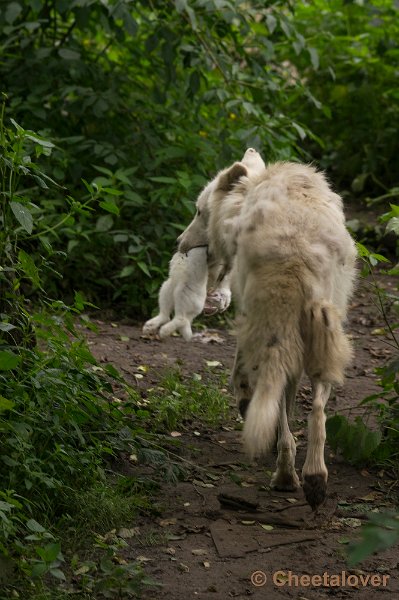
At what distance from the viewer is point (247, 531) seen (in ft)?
15.3

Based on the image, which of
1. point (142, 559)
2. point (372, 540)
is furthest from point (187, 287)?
point (372, 540)

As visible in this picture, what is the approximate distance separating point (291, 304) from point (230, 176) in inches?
51.1

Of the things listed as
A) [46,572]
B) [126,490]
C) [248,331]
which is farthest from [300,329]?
[46,572]

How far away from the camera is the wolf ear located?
5.44 metres

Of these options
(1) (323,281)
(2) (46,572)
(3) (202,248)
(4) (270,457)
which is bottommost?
(4) (270,457)

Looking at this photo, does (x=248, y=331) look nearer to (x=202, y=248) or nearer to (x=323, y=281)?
(x=323, y=281)

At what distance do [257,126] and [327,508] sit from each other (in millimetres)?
3756

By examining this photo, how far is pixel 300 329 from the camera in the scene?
14.8 feet

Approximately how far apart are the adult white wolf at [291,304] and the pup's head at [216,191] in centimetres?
46

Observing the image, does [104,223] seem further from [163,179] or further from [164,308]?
[164,308]

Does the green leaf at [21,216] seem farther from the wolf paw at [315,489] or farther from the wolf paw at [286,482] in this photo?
the wolf paw at [286,482]

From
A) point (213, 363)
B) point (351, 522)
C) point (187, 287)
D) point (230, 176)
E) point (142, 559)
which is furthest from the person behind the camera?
point (213, 363)

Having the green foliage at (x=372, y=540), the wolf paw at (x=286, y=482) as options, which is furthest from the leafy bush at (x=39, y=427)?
the green foliage at (x=372, y=540)

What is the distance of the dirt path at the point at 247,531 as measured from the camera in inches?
163
